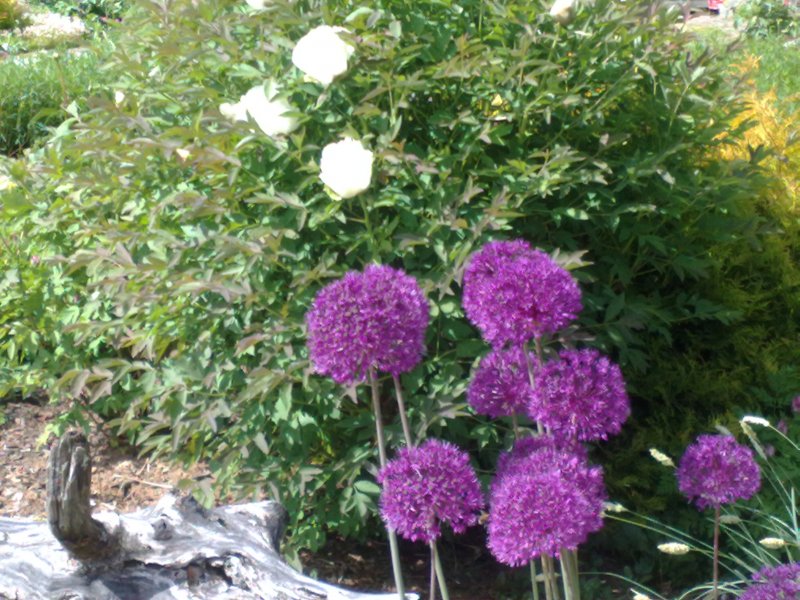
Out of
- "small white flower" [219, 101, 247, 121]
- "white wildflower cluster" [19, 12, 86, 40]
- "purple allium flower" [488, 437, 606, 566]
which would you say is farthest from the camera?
"white wildflower cluster" [19, 12, 86, 40]

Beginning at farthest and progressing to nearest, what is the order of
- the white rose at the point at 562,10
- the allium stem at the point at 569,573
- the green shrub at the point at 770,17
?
1. the green shrub at the point at 770,17
2. the white rose at the point at 562,10
3. the allium stem at the point at 569,573

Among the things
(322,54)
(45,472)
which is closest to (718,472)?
(322,54)

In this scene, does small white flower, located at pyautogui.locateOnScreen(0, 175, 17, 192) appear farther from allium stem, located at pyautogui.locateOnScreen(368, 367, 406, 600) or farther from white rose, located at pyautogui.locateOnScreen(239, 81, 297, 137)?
allium stem, located at pyautogui.locateOnScreen(368, 367, 406, 600)

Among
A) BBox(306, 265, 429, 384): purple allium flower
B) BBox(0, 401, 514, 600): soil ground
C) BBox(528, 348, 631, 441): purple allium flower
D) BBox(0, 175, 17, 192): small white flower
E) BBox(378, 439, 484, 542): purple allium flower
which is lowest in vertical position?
BBox(0, 401, 514, 600): soil ground

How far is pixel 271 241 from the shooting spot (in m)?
3.02

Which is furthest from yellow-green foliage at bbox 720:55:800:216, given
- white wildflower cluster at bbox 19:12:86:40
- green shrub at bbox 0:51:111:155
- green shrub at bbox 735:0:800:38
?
white wildflower cluster at bbox 19:12:86:40

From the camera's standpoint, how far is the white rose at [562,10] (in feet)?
9.87

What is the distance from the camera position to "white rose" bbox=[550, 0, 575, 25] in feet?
9.87

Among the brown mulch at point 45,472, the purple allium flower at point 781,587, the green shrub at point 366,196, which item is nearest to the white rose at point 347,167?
the green shrub at point 366,196

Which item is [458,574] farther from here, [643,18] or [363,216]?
[643,18]

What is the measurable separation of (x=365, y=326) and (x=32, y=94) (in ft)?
21.5

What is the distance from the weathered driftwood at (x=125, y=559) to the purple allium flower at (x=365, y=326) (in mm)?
707

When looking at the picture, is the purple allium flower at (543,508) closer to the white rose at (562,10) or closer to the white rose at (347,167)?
the white rose at (347,167)

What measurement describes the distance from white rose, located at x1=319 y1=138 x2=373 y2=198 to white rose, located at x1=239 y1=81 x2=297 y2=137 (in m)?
0.21
